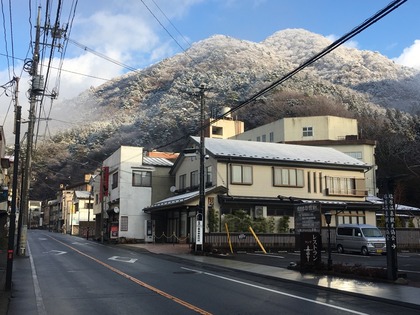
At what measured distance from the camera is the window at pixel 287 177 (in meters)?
38.0

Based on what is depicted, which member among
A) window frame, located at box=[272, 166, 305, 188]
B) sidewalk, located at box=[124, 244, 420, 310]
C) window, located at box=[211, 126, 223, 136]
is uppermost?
window, located at box=[211, 126, 223, 136]

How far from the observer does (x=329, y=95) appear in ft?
380

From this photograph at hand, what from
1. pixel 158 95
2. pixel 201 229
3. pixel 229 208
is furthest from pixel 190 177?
pixel 158 95

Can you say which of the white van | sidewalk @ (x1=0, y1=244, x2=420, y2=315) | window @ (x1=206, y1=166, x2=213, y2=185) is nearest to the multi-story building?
window @ (x1=206, y1=166, x2=213, y2=185)

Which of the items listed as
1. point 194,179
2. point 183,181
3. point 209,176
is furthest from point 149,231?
point 209,176

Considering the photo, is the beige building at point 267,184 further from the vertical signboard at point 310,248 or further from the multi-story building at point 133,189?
the vertical signboard at point 310,248

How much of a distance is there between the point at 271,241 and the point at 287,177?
309 inches

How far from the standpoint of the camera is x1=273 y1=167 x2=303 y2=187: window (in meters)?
38.0

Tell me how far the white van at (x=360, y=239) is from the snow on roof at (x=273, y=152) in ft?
29.5

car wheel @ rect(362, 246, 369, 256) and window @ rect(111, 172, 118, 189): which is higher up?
window @ rect(111, 172, 118, 189)

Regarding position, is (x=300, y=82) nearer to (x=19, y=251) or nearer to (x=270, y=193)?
(x=270, y=193)

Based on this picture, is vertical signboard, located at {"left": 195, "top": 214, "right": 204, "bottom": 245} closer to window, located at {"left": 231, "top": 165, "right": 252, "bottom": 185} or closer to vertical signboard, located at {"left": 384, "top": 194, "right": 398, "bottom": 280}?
window, located at {"left": 231, "top": 165, "right": 252, "bottom": 185}

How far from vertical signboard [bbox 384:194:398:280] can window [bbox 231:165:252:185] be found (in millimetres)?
21253

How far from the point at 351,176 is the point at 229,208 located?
12.9m
